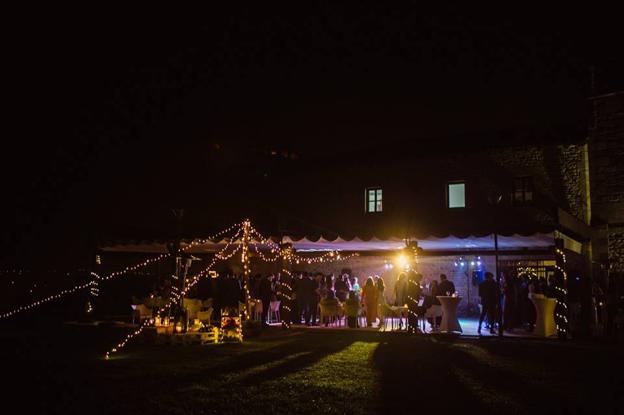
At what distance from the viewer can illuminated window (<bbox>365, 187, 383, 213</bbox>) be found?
19703mm

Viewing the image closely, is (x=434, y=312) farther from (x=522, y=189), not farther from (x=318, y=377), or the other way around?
(x=318, y=377)

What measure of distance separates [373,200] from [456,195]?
3.10 meters

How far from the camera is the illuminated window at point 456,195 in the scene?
18.1 metres

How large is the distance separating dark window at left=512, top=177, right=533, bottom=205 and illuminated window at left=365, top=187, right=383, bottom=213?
469cm

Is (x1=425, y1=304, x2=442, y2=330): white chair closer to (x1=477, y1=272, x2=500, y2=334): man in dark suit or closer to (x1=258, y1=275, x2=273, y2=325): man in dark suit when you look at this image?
(x1=477, y1=272, x2=500, y2=334): man in dark suit

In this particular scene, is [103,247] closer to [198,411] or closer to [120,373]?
[120,373]

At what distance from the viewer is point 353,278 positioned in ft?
62.4

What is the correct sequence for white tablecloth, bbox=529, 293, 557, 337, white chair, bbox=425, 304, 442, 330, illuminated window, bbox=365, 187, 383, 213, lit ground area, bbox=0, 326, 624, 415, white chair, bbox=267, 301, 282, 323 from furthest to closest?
illuminated window, bbox=365, 187, 383, 213, white chair, bbox=267, 301, 282, 323, white chair, bbox=425, 304, 442, 330, white tablecloth, bbox=529, 293, 557, 337, lit ground area, bbox=0, 326, 624, 415

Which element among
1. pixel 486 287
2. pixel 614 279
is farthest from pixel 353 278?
pixel 614 279

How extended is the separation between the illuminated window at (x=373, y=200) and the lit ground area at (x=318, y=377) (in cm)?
891

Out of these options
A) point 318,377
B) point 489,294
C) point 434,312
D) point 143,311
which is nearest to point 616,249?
point 489,294

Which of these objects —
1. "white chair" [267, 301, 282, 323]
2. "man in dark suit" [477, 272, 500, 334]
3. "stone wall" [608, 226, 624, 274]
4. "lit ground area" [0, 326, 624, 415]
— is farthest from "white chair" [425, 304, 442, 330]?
"stone wall" [608, 226, 624, 274]

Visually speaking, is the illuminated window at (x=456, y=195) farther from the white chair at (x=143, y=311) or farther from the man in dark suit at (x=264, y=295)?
the white chair at (x=143, y=311)

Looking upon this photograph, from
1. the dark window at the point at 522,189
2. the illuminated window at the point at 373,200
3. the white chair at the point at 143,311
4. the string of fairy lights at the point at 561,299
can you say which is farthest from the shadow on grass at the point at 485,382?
the illuminated window at the point at 373,200
